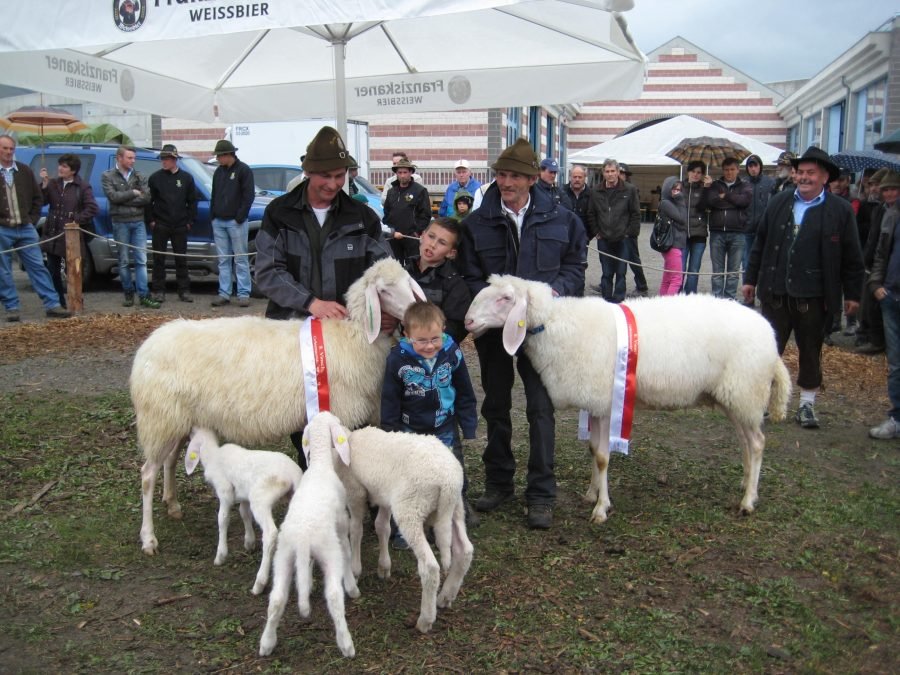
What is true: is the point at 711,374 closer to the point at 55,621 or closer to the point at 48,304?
the point at 55,621

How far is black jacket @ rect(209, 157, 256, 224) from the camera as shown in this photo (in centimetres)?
1053

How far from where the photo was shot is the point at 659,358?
442 cm

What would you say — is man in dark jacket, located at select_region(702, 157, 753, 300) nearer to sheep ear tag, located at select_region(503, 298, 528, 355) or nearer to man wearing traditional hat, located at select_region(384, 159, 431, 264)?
man wearing traditional hat, located at select_region(384, 159, 431, 264)

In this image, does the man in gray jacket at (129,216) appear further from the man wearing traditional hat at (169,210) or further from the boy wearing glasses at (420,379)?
the boy wearing glasses at (420,379)

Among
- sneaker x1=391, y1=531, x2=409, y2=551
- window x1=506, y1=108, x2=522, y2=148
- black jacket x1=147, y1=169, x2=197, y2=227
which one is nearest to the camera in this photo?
sneaker x1=391, y1=531, x2=409, y2=551

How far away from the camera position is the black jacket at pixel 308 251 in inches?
163

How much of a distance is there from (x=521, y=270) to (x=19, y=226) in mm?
8048

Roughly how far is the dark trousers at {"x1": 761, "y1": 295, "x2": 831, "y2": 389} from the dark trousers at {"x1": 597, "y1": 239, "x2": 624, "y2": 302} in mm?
5125

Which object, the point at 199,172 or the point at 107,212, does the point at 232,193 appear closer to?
the point at 199,172

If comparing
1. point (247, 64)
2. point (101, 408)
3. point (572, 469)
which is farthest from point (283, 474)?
point (247, 64)

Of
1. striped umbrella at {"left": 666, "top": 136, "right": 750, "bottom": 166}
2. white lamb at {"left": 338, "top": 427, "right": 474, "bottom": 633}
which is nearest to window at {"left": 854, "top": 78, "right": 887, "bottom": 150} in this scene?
striped umbrella at {"left": 666, "top": 136, "right": 750, "bottom": 166}

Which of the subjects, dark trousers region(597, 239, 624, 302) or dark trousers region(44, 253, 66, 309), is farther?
dark trousers region(597, 239, 624, 302)

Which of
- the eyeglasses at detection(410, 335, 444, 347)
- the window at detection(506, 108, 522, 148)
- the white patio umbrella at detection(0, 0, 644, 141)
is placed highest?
the window at detection(506, 108, 522, 148)

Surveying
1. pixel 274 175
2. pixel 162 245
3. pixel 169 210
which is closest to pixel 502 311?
pixel 169 210
